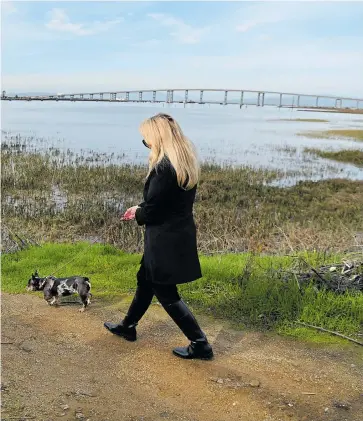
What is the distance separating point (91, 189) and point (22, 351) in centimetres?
1186

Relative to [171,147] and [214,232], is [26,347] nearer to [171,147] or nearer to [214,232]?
[171,147]

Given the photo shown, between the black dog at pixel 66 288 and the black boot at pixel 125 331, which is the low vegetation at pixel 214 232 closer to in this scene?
the black dog at pixel 66 288

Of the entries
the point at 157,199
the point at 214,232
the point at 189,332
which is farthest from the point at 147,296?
the point at 214,232

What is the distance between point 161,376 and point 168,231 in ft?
3.81

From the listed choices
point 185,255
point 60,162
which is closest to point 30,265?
point 185,255

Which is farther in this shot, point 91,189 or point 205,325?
point 91,189

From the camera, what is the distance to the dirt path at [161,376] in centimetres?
335

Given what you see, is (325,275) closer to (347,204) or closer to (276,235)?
(276,235)

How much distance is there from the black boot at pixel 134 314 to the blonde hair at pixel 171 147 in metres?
1.13

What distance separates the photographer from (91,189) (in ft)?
51.6

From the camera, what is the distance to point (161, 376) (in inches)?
149

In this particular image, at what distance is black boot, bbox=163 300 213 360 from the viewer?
3963mm

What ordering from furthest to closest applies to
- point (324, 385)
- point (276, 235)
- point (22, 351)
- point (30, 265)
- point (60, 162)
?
point (60, 162)
point (276, 235)
point (30, 265)
point (22, 351)
point (324, 385)

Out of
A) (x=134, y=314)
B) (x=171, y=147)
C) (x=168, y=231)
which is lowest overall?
(x=134, y=314)
